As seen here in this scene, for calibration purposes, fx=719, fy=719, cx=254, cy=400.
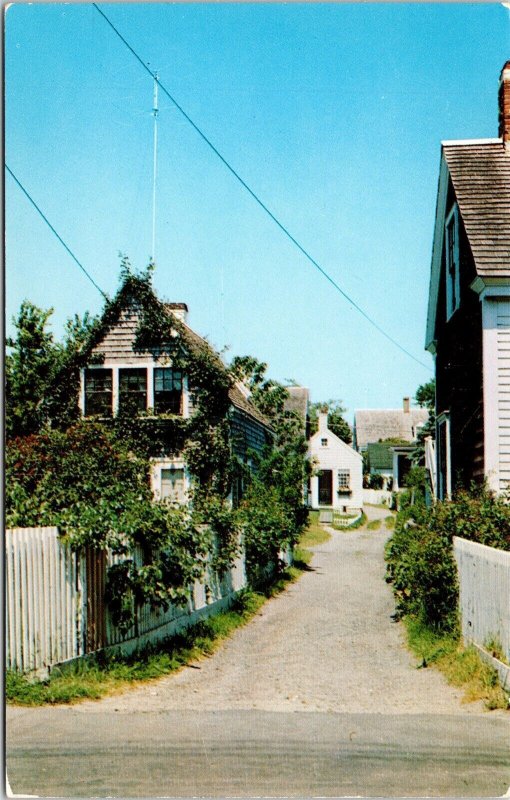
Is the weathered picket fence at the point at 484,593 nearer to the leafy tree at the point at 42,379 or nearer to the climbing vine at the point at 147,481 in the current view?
the climbing vine at the point at 147,481

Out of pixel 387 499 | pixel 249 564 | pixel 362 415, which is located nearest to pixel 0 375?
pixel 249 564

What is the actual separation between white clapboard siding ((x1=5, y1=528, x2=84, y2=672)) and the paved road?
0.64 m

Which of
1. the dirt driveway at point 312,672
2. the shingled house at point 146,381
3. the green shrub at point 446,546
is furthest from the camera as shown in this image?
the shingled house at point 146,381

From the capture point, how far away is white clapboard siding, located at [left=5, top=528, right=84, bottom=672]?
21.4 ft

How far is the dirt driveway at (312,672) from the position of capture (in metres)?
6.93

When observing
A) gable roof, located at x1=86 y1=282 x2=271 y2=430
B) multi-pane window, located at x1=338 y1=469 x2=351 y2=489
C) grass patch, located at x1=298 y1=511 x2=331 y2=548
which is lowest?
grass patch, located at x1=298 y1=511 x2=331 y2=548

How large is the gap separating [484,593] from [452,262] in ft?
22.7

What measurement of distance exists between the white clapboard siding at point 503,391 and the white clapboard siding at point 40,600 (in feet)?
20.5

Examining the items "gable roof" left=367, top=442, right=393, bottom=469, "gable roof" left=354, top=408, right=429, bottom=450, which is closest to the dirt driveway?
"gable roof" left=354, top=408, right=429, bottom=450

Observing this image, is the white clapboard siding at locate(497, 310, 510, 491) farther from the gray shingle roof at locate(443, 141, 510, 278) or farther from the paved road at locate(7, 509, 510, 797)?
the paved road at locate(7, 509, 510, 797)

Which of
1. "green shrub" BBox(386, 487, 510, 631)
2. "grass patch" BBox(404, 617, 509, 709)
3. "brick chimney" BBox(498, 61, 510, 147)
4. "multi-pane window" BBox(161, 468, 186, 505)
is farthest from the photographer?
"multi-pane window" BBox(161, 468, 186, 505)

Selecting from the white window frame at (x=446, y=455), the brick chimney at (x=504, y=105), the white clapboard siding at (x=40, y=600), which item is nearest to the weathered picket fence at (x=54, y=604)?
the white clapboard siding at (x=40, y=600)

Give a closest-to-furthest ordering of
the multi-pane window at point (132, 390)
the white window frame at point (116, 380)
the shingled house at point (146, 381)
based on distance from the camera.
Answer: the white window frame at point (116, 380)
the shingled house at point (146, 381)
the multi-pane window at point (132, 390)

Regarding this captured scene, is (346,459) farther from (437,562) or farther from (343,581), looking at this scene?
(437,562)
